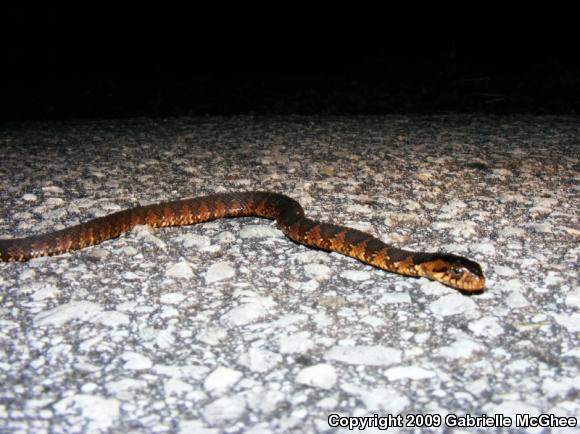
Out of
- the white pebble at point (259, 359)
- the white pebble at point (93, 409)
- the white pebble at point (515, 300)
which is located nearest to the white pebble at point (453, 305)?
the white pebble at point (515, 300)

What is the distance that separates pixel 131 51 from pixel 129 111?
5.06 meters

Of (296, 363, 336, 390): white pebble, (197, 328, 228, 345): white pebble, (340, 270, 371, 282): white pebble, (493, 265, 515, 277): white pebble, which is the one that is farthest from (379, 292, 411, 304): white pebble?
(197, 328, 228, 345): white pebble

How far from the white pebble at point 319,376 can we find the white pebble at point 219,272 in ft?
4.30

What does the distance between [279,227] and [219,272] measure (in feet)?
3.29

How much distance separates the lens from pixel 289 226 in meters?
5.17

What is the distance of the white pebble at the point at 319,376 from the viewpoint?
311cm

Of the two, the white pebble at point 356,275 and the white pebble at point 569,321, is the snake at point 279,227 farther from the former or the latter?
the white pebble at point 569,321

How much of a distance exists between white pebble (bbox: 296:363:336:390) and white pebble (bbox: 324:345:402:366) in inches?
4.6

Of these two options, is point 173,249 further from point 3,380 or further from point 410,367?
point 410,367

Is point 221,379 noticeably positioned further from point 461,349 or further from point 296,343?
point 461,349

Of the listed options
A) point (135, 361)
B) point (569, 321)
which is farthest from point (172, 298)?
point (569, 321)

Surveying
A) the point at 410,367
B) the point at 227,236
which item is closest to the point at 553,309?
the point at 410,367

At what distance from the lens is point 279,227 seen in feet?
17.6

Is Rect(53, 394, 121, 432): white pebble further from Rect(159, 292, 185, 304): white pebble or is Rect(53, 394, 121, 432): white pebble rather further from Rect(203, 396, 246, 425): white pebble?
Rect(159, 292, 185, 304): white pebble
